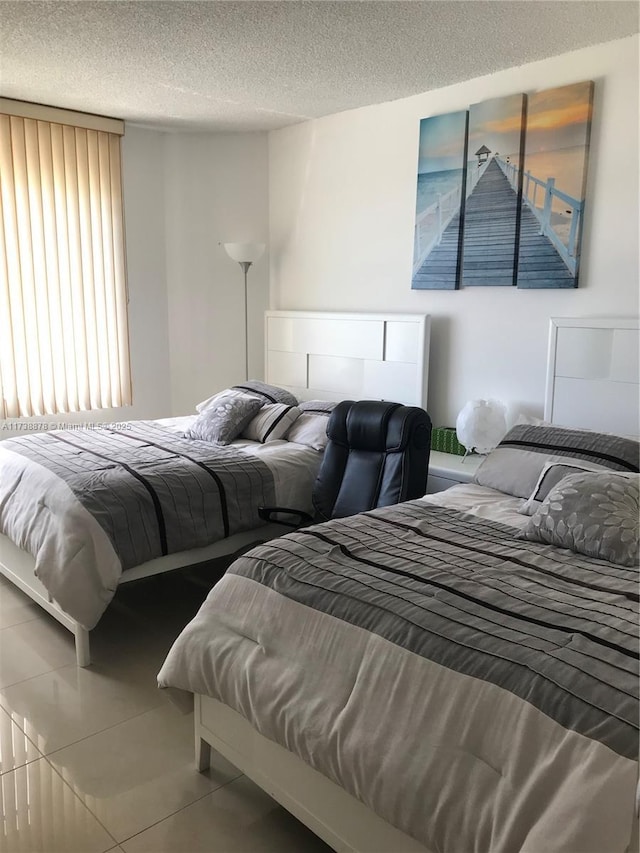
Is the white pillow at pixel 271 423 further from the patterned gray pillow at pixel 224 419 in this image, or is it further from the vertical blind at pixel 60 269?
the vertical blind at pixel 60 269

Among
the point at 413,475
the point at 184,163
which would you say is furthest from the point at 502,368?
the point at 184,163

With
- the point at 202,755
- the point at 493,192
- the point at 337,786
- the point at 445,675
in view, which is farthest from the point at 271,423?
the point at 445,675

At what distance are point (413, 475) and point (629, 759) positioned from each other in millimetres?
1784

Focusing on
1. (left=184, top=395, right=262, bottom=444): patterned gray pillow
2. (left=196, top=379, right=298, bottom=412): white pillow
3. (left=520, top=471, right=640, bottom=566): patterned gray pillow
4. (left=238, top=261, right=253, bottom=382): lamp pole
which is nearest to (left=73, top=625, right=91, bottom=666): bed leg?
(left=184, top=395, right=262, bottom=444): patterned gray pillow

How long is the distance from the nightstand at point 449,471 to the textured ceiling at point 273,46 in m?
2.00

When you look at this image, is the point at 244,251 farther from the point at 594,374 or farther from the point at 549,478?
the point at 549,478

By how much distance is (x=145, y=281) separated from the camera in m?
5.27

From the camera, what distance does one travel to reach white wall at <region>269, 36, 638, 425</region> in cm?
316

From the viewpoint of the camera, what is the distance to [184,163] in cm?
519

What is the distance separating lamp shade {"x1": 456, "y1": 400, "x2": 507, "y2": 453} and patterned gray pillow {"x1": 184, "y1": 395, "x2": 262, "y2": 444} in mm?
1267

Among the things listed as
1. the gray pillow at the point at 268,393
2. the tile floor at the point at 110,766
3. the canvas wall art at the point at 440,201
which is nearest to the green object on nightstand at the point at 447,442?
the canvas wall art at the point at 440,201

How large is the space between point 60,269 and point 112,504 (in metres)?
2.49

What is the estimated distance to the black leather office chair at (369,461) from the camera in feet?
9.80

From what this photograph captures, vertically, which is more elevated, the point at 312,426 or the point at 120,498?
the point at 312,426
